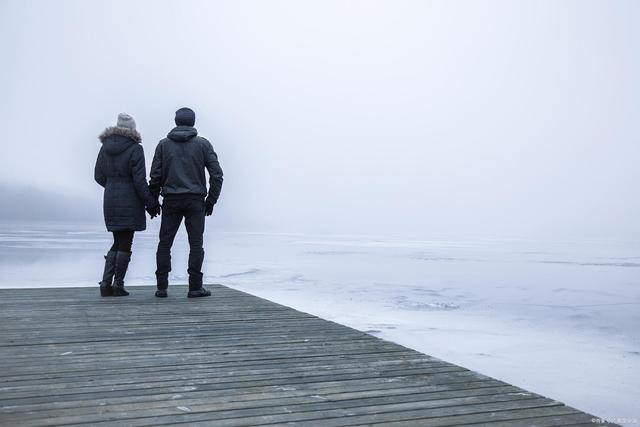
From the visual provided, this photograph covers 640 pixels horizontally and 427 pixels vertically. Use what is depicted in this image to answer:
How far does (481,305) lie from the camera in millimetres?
12641

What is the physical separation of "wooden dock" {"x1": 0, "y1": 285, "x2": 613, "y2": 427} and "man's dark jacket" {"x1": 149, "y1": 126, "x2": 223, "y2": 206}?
1587 mm

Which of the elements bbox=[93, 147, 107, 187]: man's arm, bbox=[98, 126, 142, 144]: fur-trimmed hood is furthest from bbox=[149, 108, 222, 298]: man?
bbox=[93, 147, 107, 187]: man's arm

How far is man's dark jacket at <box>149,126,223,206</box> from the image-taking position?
6988 millimetres

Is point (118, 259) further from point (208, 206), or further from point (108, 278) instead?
point (208, 206)

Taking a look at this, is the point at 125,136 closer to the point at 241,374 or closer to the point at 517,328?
the point at 241,374

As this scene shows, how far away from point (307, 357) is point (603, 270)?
20.2m

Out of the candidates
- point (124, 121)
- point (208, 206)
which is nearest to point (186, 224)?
point (208, 206)

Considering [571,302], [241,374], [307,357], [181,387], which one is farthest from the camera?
[571,302]

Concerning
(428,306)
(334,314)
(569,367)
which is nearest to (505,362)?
(569,367)

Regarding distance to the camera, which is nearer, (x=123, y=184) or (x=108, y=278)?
(x=123, y=184)

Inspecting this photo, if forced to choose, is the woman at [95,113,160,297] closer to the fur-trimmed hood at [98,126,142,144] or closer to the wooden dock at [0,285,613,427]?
the fur-trimmed hood at [98,126,142,144]

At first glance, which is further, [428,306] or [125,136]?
→ [428,306]

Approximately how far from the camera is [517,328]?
10.0 m

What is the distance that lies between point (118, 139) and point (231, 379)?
4204mm
